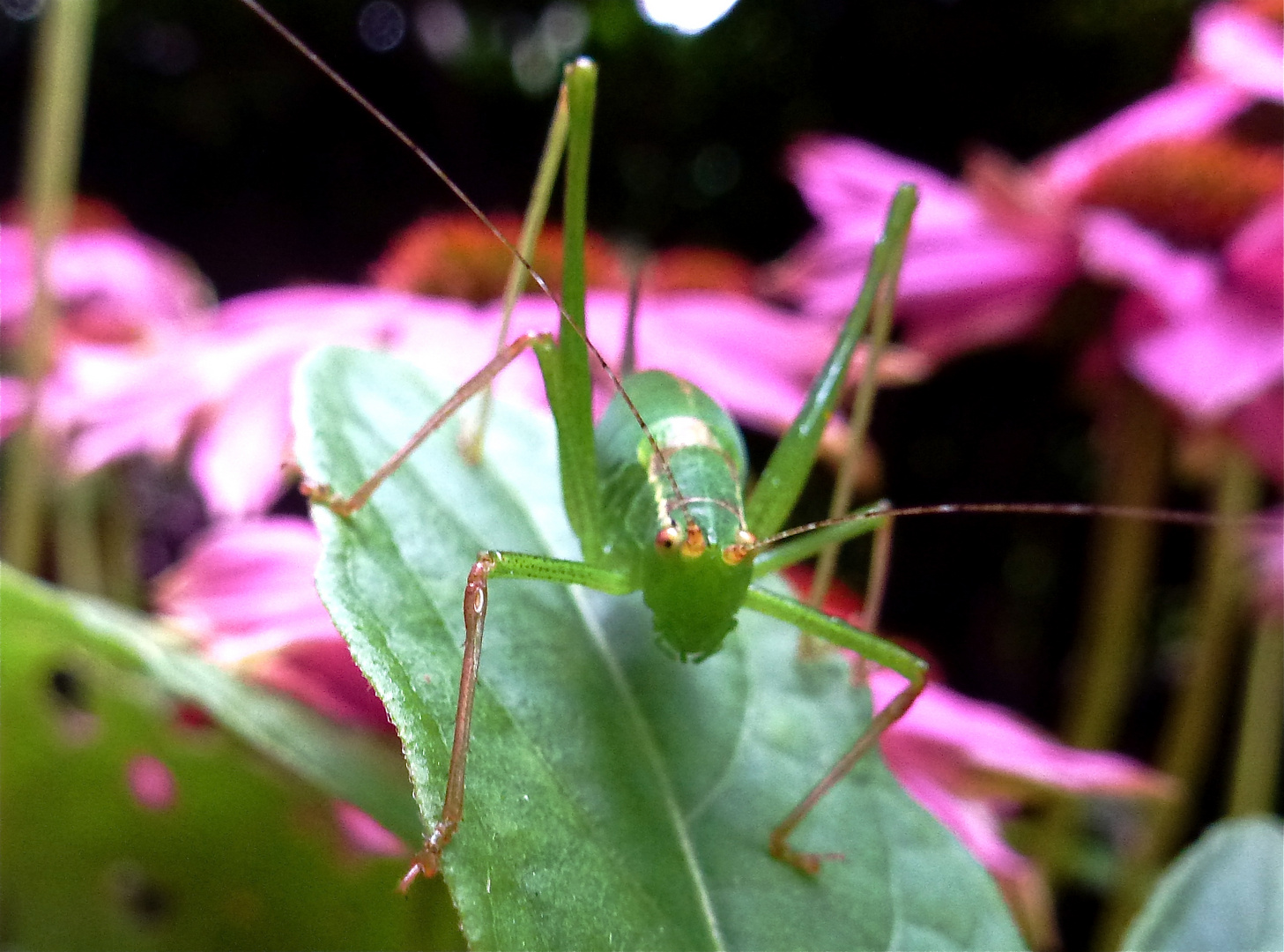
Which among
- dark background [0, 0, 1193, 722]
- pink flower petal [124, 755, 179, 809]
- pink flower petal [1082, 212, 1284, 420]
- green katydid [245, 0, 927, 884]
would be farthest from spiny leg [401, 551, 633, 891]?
dark background [0, 0, 1193, 722]

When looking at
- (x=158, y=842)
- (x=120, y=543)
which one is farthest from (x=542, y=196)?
(x=120, y=543)

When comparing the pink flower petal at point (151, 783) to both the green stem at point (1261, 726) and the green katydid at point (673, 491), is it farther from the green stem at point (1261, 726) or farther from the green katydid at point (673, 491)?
the green stem at point (1261, 726)

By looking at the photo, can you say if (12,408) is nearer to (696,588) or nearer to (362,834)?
(362,834)

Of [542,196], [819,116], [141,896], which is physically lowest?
[141,896]

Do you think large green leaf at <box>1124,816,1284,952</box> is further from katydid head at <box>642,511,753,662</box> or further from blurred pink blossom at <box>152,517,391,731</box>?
blurred pink blossom at <box>152,517,391,731</box>

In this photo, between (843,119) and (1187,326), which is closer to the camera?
(1187,326)

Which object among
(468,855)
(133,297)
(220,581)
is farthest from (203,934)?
(133,297)

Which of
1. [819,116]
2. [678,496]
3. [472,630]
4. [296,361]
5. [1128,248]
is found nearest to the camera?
[472,630]
